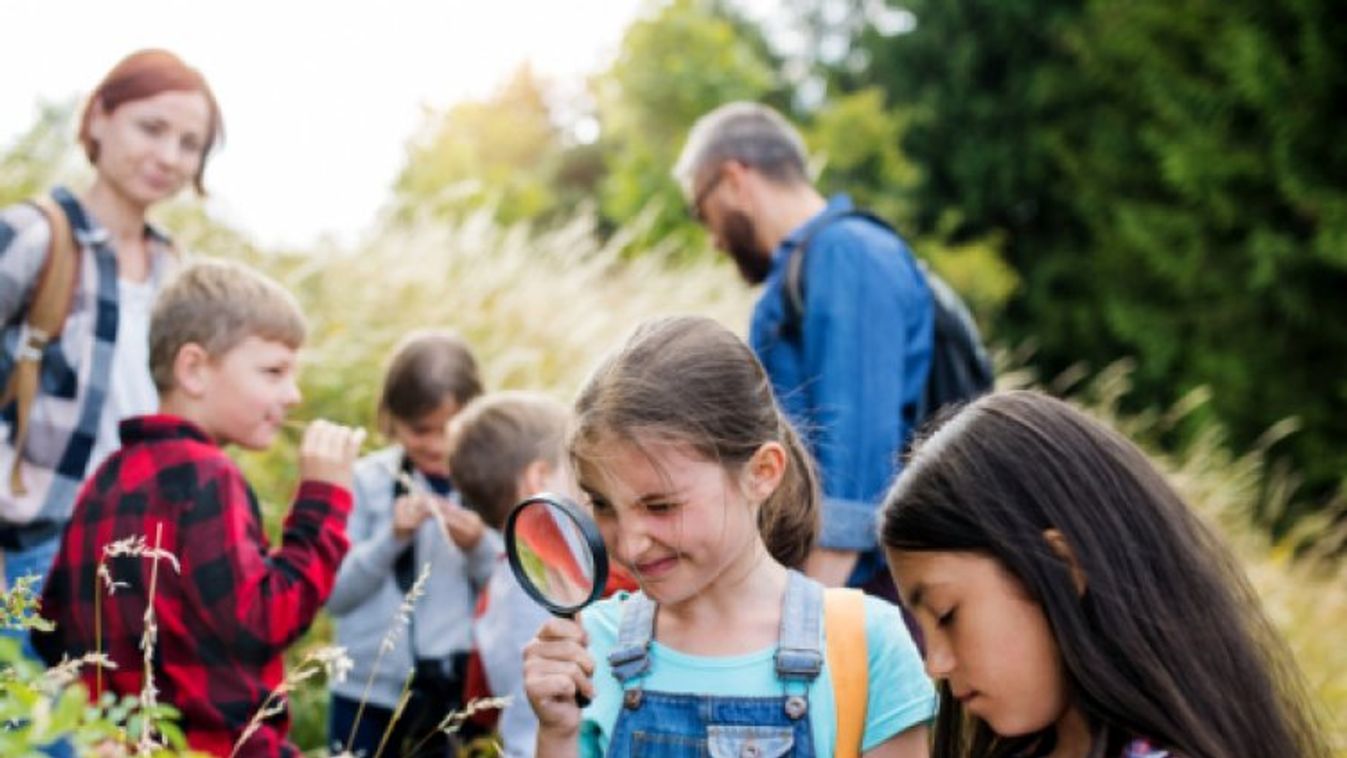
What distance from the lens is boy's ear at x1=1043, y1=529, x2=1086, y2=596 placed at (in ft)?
7.70

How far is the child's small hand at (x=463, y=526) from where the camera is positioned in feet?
13.8

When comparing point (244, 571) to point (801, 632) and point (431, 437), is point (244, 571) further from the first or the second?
point (431, 437)

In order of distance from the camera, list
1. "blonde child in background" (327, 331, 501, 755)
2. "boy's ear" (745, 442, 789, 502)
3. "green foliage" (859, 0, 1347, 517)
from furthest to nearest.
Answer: "green foliage" (859, 0, 1347, 517)
"blonde child in background" (327, 331, 501, 755)
"boy's ear" (745, 442, 789, 502)

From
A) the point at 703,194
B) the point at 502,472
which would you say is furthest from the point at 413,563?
the point at 703,194

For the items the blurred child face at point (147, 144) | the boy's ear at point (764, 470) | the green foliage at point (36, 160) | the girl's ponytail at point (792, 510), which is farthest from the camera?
the green foliage at point (36, 160)

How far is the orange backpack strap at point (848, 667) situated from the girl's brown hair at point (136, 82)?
8.61ft

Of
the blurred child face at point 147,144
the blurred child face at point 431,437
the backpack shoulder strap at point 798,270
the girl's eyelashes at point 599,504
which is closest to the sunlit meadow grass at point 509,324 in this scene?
the blurred child face at point 431,437

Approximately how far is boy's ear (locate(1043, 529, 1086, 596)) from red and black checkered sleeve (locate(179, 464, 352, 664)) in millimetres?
1522

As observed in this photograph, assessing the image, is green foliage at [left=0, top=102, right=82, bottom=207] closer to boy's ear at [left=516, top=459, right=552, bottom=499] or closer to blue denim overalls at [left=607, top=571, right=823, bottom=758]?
boy's ear at [left=516, top=459, right=552, bottom=499]

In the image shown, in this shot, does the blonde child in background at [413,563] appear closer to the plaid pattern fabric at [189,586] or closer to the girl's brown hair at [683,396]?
the plaid pattern fabric at [189,586]

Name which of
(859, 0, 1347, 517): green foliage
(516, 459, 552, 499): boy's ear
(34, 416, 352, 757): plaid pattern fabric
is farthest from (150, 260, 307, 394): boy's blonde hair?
(859, 0, 1347, 517): green foliage

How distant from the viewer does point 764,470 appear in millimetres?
2703

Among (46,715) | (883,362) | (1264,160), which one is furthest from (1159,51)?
(46,715)

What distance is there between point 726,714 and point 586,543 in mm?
427
